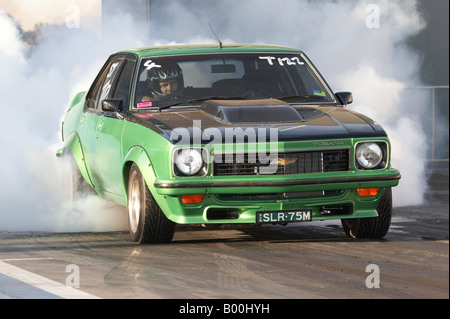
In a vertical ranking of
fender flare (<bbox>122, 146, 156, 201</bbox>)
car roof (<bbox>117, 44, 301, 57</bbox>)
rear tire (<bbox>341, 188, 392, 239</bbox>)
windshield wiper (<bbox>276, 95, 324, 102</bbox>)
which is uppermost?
car roof (<bbox>117, 44, 301, 57</bbox>)

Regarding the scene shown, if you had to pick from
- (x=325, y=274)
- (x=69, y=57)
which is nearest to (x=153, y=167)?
(x=325, y=274)

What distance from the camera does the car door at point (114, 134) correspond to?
10258mm

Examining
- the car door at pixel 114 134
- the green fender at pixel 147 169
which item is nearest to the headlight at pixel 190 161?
the green fender at pixel 147 169

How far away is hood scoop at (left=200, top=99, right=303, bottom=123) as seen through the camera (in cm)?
951

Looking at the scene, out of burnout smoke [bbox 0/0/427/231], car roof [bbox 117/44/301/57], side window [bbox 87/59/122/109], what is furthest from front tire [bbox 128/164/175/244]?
burnout smoke [bbox 0/0/427/231]

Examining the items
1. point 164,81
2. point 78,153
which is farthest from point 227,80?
point 78,153

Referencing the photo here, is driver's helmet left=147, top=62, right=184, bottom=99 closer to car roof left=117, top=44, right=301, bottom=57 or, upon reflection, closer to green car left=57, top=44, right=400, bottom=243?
green car left=57, top=44, right=400, bottom=243

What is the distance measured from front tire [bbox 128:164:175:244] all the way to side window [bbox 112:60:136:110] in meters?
0.95

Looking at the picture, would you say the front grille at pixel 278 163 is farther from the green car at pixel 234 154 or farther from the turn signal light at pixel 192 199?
the turn signal light at pixel 192 199

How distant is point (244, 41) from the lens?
21875mm

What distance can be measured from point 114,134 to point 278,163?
1.84 m

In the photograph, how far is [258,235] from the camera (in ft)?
34.1

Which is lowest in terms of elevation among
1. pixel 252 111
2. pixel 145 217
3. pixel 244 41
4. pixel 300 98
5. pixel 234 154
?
pixel 145 217

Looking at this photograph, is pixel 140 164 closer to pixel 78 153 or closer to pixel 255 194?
pixel 255 194
